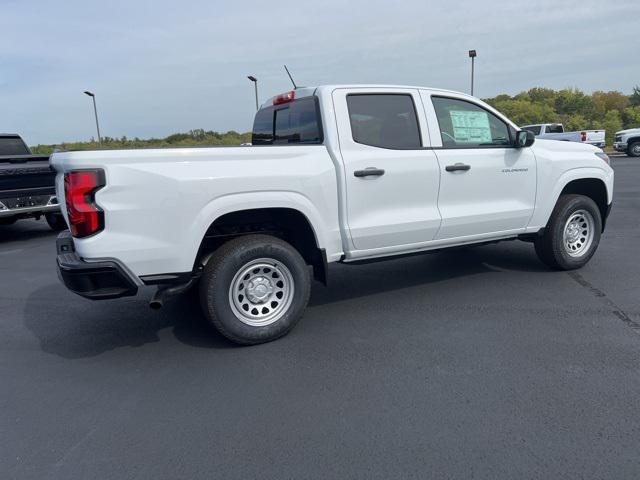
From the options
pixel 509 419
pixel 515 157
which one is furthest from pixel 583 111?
pixel 509 419

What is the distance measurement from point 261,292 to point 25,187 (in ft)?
20.4

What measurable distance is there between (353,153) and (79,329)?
9.25ft

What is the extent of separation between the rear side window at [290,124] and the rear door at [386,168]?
0.23m

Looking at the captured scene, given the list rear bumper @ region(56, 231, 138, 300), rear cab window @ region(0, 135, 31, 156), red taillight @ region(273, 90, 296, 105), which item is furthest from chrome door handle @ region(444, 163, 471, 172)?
rear cab window @ region(0, 135, 31, 156)

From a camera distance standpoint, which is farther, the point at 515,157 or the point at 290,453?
the point at 515,157

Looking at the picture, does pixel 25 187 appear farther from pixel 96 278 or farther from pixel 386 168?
pixel 386 168

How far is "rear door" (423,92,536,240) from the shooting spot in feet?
15.5

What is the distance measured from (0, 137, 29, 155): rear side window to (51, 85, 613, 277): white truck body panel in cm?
791

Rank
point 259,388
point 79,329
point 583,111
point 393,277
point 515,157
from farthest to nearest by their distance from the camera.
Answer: point 583,111 → point 393,277 → point 515,157 → point 79,329 → point 259,388

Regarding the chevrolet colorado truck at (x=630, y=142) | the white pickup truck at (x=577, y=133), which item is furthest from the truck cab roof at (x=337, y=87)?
the chevrolet colorado truck at (x=630, y=142)

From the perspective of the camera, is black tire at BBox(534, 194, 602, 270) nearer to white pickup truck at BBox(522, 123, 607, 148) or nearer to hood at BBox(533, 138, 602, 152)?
hood at BBox(533, 138, 602, 152)

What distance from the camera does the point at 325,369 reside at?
3.58 meters

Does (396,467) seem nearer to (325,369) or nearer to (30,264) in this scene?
(325,369)

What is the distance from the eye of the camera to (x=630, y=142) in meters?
24.7
